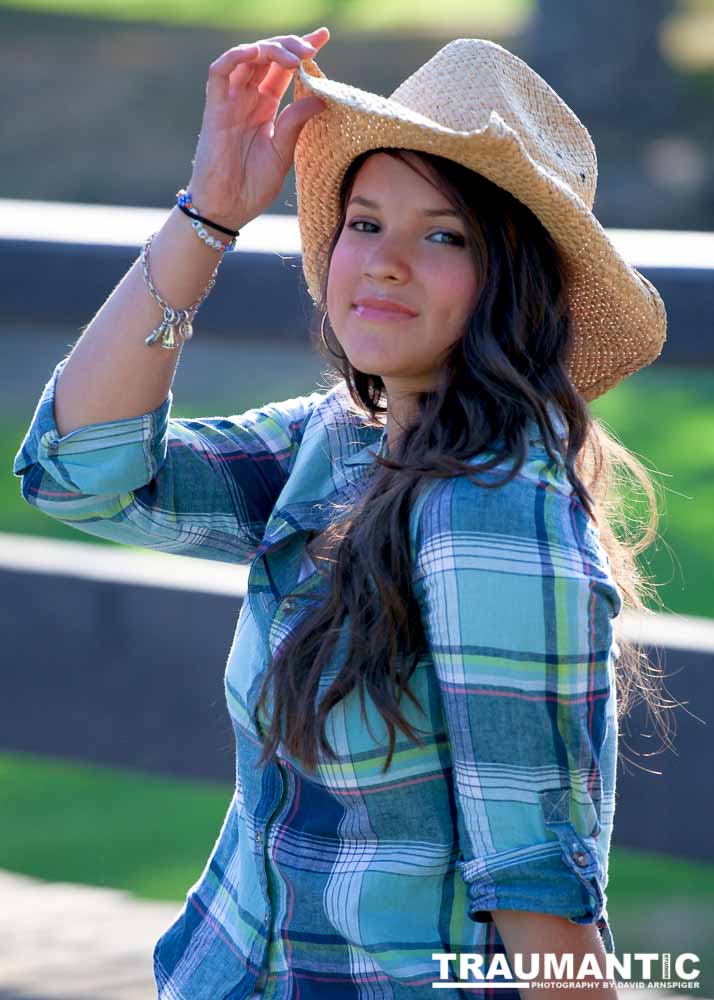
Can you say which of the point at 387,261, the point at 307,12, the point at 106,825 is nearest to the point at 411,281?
the point at 387,261

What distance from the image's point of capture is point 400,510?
5.29ft

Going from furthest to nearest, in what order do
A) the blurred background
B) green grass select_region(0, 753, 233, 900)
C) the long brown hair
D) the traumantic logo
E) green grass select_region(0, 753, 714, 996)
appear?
green grass select_region(0, 753, 233, 900), green grass select_region(0, 753, 714, 996), the blurred background, the long brown hair, the traumantic logo

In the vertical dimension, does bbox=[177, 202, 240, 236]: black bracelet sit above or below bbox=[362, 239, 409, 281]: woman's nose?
above

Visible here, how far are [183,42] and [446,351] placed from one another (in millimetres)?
21998

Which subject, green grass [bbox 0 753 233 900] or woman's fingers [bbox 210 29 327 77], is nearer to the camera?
woman's fingers [bbox 210 29 327 77]

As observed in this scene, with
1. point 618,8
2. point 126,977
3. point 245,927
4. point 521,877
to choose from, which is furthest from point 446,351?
point 618,8

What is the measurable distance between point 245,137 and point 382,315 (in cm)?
36

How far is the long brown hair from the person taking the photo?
62.8 inches

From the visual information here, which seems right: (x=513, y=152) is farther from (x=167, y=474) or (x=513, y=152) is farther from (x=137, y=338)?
(x=167, y=474)

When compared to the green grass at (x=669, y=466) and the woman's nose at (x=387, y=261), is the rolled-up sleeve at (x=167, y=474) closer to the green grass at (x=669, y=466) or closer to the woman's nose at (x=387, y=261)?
the woman's nose at (x=387, y=261)

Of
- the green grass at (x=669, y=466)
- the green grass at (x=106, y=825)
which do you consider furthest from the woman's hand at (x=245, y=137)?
the green grass at (x=669, y=466)

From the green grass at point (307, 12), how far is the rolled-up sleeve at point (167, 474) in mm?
21322

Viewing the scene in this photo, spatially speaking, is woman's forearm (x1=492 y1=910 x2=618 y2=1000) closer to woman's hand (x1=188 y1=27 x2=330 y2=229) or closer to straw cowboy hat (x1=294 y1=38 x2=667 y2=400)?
straw cowboy hat (x1=294 y1=38 x2=667 y2=400)

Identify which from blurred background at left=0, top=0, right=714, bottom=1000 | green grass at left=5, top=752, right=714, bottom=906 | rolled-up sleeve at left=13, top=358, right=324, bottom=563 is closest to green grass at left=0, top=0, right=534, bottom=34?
blurred background at left=0, top=0, right=714, bottom=1000
